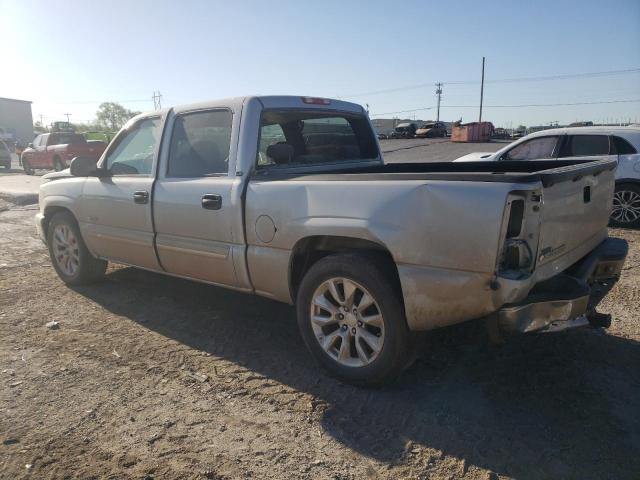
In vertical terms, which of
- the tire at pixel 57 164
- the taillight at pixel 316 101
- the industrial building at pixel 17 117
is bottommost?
the tire at pixel 57 164

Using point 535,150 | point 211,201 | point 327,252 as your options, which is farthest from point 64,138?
point 327,252

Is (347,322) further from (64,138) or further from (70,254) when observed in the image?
(64,138)

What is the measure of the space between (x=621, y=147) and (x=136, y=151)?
7.23 meters

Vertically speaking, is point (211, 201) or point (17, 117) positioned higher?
point (17, 117)

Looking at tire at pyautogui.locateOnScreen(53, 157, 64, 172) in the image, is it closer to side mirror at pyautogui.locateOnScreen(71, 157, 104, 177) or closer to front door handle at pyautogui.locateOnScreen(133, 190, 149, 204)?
side mirror at pyautogui.locateOnScreen(71, 157, 104, 177)

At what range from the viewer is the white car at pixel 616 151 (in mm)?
7770

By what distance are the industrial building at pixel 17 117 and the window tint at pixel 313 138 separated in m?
74.8

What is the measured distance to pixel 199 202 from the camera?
3885mm

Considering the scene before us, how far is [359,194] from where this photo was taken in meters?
2.97

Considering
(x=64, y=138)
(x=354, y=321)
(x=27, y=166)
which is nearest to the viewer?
(x=354, y=321)

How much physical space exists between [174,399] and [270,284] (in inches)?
39.2

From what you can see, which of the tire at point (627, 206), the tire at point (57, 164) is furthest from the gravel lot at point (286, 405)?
the tire at point (57, 164)

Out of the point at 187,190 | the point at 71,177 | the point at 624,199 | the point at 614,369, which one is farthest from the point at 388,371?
the point at 624,199

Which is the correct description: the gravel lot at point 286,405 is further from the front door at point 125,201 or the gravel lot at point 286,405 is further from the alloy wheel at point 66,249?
the alloy wheel at point 66,249
